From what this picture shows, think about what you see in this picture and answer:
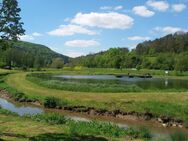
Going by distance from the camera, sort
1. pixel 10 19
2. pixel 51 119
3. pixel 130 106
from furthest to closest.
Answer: pixel 130 106, pixel 51 119, pixel 10 19

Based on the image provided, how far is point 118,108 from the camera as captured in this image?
127 feet

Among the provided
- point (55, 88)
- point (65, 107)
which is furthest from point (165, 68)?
point (65, 107)

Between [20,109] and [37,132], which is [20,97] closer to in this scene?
[20,109]

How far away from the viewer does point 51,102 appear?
44.8m

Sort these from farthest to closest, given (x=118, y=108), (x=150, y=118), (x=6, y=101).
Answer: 1. (x=6, y=101)
2. (x=118, y=108)
3. (x=150, y=118)

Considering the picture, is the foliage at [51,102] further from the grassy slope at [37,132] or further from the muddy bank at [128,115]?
the grassy slope at [37,132]

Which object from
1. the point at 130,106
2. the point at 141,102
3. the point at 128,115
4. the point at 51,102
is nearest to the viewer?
the point at 128,115

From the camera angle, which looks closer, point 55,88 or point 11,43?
point 11,43

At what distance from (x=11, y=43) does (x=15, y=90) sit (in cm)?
4055

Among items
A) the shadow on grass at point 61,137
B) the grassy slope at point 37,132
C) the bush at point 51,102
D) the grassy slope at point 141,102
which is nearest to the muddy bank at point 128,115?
the grassy slope at point 141,102

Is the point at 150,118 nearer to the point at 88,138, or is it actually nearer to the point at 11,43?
the point at 88,138

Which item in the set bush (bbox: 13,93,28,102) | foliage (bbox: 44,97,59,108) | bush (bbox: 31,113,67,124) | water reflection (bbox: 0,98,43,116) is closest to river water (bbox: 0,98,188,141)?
water reflection (bbox: 0,98,43,116)

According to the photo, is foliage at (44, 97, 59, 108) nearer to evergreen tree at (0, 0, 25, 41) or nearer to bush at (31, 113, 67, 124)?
bush at (31, 113, 67, 124)

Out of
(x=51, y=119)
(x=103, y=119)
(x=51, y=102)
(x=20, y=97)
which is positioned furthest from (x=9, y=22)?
(x=20, y=97)
